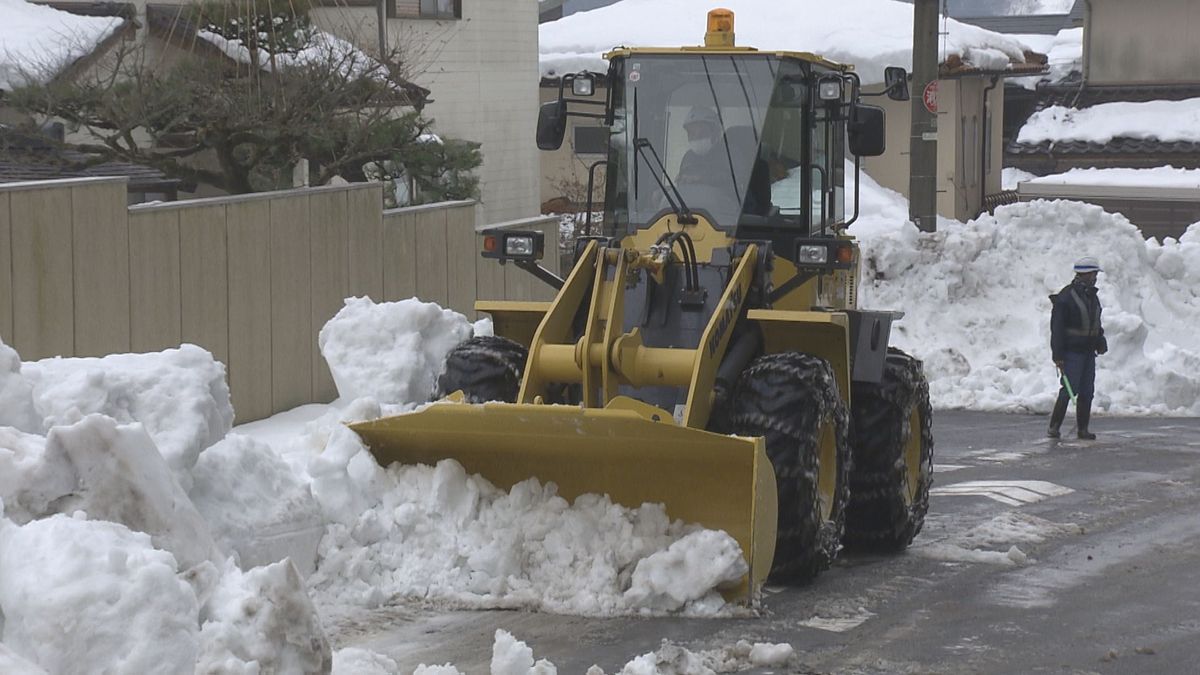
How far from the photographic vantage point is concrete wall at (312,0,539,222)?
81.3 feet

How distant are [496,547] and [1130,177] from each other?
75.4 feet

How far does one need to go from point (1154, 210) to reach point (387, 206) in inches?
544

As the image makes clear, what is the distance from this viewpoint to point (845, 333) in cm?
959

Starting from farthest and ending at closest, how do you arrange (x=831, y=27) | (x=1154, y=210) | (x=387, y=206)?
(x=831, y=27) < (x=1154, y=210) < (x=387, y=206)

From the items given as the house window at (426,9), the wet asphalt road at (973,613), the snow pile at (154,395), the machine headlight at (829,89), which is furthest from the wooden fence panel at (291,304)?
the house window at (426,9)

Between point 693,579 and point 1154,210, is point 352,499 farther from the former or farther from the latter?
point 1154,210

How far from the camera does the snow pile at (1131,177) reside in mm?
28641

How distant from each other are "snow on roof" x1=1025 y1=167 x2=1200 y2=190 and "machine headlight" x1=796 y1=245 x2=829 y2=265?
20.4 metres

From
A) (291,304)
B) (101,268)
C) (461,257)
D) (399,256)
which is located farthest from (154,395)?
(461,257)

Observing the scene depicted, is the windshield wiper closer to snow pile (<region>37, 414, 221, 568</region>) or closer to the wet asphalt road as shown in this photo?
the wet asphalt road

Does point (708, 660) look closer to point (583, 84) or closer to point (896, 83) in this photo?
point (583, 84)

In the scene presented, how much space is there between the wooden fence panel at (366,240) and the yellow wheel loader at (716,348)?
Result: 581cm

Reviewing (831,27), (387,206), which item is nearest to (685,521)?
(387,206)

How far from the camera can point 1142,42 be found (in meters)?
31.4
